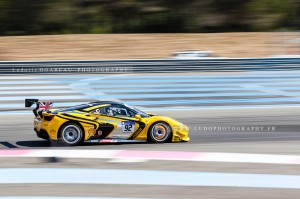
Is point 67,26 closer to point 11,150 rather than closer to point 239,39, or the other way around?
point 239,39

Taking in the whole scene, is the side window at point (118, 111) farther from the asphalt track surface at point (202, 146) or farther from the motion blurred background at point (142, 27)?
the motion blurred background at point (142, 27)

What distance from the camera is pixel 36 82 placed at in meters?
15.9

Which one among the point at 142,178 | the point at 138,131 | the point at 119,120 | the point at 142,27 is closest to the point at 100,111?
the point at 119,120

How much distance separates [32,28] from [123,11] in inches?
166

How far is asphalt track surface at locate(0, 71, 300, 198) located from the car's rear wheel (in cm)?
20

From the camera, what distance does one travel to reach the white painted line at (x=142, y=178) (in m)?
6.41

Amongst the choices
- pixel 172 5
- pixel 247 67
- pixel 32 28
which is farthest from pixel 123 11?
pixel 247 67

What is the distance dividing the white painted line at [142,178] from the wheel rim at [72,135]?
2.27m

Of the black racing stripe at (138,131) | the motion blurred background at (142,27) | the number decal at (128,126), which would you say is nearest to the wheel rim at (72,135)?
the number decal at (128,126)

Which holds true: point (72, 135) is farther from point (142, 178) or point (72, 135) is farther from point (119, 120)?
point (142, 178)

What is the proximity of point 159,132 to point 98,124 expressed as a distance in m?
1.01

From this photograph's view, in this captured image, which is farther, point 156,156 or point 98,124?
point 98,124

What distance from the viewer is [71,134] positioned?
30.6 feet

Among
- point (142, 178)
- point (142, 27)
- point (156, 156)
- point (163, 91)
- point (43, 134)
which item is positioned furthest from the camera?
point (142, 27)
